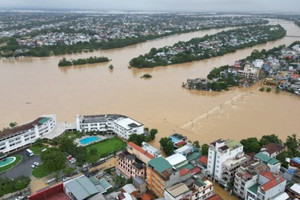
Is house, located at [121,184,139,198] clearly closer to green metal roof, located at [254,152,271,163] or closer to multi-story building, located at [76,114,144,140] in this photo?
multi-story building, located at [76,114,144,140]

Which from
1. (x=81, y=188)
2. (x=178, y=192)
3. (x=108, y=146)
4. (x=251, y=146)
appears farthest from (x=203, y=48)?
(x=81, y=188)

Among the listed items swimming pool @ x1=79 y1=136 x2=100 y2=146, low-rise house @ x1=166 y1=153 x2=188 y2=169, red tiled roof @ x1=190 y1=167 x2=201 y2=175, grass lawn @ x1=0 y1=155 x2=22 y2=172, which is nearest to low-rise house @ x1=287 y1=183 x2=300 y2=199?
red tiled roof @ x1=190 y1=167 x2=201 y2=175

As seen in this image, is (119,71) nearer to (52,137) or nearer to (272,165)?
(52,137)

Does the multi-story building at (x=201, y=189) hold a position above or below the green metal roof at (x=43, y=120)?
below

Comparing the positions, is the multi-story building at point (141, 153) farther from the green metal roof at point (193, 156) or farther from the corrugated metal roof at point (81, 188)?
the corrugated metal roof at point (81, 188)

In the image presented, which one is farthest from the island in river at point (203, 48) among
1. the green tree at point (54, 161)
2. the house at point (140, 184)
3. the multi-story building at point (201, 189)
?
the multi-story building at point (201, 189)

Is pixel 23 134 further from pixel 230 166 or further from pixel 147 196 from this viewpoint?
pixel 230 166

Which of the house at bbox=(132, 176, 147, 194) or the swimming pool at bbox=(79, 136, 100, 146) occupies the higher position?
the house at bbox=(132, 176, 147, 194)
